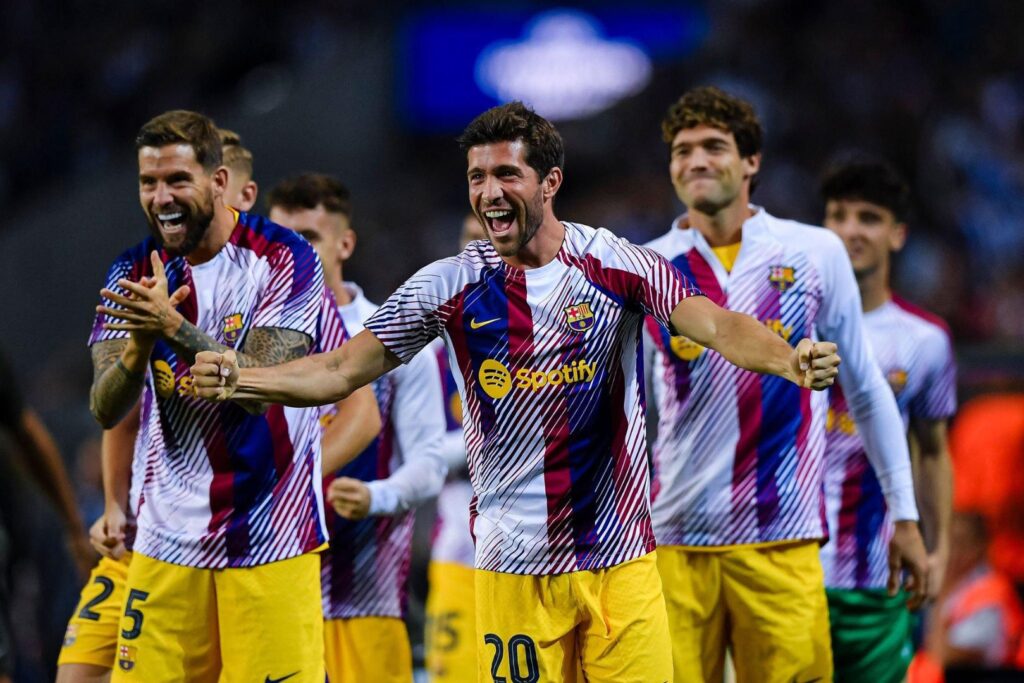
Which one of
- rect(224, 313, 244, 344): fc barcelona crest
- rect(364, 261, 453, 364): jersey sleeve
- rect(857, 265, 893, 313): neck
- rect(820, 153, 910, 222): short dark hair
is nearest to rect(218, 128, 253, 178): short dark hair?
rect(224, 313, 244, 344): fc barcelona crest

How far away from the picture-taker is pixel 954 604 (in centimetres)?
766

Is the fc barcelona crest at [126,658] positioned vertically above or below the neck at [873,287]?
below

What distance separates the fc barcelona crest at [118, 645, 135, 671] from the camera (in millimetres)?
5082

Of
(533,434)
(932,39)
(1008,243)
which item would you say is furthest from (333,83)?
(533,434)

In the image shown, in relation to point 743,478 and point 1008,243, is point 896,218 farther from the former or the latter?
point 1008,243

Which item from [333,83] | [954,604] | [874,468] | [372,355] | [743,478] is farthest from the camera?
[333,83]

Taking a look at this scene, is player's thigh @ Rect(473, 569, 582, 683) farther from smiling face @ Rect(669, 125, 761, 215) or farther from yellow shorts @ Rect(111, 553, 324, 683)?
smiling face @ Rect(669, 125, 761, 215)

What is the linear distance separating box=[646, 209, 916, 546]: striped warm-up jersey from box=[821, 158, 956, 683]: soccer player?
0.57 metres

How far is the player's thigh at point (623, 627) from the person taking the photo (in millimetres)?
4664

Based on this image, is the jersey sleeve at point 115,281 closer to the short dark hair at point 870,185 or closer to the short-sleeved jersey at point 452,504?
the short-sleeved jersey at point 452,504

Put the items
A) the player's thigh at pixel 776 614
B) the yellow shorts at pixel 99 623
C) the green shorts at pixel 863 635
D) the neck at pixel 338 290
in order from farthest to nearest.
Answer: the neck at pixel 338 290 → the green shorts at pixel 863 635 → the yellow shorts at pixel 99 623 → the player's thigh at pixel 776 614

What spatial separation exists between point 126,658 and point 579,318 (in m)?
1.98

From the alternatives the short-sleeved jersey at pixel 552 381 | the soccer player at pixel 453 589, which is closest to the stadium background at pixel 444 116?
the soccer player at pixel 453 589

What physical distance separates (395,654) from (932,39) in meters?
10.6
